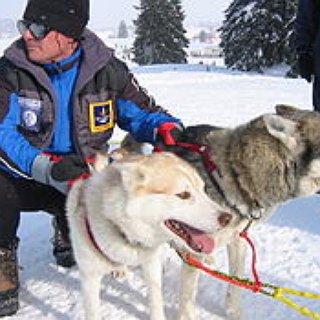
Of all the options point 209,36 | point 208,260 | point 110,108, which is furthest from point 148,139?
point 209,36

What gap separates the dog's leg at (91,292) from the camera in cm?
227

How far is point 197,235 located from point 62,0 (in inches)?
51.0

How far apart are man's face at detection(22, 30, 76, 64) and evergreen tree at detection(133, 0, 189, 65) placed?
3015 cm

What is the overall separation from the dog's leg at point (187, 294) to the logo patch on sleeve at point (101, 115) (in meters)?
0.83

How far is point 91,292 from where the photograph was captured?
7.54 ft

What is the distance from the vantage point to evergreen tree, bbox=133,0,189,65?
105 feet

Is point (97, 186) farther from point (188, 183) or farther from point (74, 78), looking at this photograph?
point (74, 78)

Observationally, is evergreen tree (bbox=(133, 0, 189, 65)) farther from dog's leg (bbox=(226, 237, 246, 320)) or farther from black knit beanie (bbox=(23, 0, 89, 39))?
dog's leg (bbox=(226, 237, 246, 320))

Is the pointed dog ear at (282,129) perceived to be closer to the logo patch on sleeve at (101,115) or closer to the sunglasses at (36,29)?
the logo patch on sleeve at (101,115)

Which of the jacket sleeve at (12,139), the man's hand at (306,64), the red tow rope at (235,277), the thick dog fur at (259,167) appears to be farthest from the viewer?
the man's hand at (306,64)

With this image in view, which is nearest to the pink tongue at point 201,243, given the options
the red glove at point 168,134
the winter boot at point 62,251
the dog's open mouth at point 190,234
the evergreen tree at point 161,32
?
the dog's open mouth at point 190,234

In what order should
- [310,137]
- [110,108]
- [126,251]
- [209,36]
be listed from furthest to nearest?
[209,36] → [110,108] → [310,137] → [126,251]

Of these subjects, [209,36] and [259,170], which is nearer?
[259,170]

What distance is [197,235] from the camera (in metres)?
2.04
